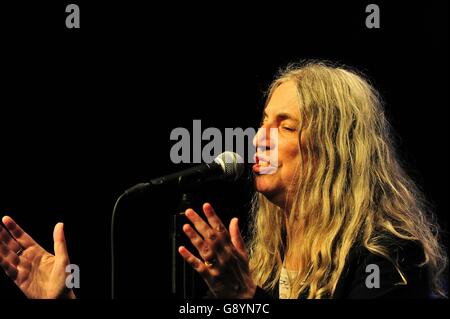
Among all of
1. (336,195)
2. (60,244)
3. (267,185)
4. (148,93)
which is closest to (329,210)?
(336,195)

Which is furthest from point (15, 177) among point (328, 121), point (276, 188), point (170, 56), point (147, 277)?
point (328, 121)

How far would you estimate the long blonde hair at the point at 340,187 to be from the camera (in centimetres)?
210

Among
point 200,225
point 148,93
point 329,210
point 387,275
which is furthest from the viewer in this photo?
point 148,93

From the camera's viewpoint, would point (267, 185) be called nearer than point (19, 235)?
No

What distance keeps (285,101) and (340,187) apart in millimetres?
407

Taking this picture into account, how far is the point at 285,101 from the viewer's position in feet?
7.61

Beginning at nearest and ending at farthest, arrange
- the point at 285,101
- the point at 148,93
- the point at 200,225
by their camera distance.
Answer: the point at 200,225
the point at 285,101
the point at 148,93

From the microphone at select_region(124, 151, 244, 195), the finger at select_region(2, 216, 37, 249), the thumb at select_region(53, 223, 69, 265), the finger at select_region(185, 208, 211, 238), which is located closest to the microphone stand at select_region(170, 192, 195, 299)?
the microphone at select_region(124, 151, 244, 195)

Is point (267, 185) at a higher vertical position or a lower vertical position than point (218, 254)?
higher

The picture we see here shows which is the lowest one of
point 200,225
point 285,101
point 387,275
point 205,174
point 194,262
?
point 387,275

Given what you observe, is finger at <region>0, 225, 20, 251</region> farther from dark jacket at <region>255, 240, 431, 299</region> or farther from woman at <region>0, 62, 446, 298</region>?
dark jacket at <region>255, 240, 431, 299</region>

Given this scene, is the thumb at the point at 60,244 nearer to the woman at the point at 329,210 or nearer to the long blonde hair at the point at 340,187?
the woman at the point at 329,210

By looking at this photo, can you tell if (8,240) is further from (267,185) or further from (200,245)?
(267,185)

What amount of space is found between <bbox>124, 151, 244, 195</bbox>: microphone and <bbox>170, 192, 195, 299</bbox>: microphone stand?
5cm
